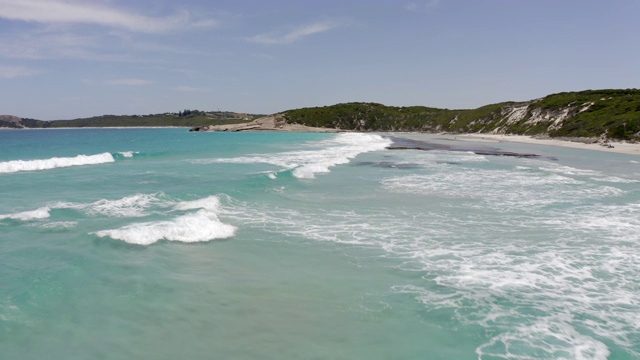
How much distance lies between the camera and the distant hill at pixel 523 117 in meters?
79.4

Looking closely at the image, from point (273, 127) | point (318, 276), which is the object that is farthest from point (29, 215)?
point (273, 127)

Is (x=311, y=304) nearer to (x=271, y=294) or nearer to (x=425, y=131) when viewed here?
(x=271, y=294)

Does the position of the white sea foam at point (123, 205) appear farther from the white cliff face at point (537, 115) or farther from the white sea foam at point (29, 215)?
the white cliff face at point (537, 115)

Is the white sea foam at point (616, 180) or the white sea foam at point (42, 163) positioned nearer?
the white sea foam at point (616, 180)

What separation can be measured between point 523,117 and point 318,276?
118 metres

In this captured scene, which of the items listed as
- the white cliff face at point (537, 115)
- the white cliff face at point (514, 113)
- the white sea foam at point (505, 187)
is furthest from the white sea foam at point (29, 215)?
the white cliff face at point (514, 113)

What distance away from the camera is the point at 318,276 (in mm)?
11055

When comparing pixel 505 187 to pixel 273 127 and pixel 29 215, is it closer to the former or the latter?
pixel 29 215

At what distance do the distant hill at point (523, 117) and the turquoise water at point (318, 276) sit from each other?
6704cm

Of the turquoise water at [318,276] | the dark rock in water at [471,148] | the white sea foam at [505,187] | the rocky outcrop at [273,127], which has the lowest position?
the turquoise water at [318,276]

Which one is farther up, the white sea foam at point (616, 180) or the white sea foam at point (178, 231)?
the white sea foam at point (616, 180)

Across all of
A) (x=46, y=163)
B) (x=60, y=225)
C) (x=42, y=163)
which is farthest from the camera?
(x=46, y=163)

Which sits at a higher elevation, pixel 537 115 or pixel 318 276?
pixel 537 115

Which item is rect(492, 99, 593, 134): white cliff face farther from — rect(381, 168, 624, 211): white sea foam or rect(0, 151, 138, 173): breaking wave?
rect(0, 151, 138, 173): breaking wave
